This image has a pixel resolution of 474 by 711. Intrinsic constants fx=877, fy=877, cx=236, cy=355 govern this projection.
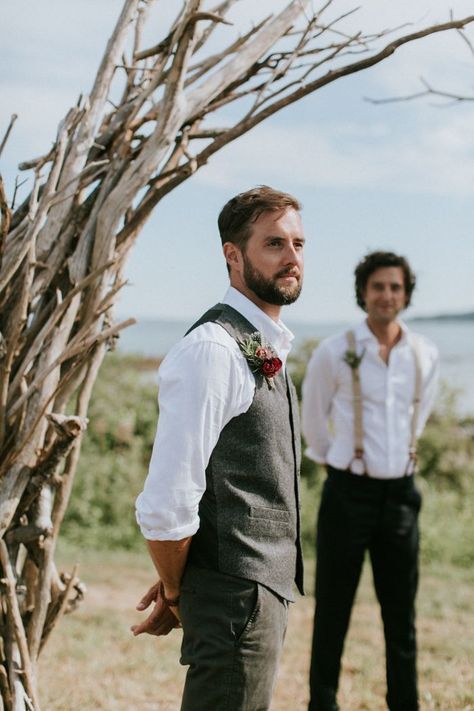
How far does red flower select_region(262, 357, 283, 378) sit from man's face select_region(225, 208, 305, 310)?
0.59 ft

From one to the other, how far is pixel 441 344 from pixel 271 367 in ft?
126

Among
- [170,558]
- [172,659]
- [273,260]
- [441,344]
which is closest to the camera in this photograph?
[170,558]

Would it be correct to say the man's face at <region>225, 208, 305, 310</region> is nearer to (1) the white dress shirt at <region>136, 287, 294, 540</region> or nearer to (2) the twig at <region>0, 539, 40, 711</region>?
(1) the white dress shirt at <region>136, 287, 294, 540</region>

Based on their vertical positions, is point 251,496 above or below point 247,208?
below

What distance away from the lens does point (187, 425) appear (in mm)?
2115

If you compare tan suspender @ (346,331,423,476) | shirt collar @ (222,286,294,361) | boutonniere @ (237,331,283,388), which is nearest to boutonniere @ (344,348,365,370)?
tan suspender @ (346,331,423,476)

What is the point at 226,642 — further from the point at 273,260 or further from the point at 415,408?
the point at 415,408

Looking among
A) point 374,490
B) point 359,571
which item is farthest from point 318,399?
point 359,571

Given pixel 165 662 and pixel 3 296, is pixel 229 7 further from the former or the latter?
pixel 165 662

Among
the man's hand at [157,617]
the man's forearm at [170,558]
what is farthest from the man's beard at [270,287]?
the man's hand at [157,617]

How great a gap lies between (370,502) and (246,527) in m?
1.69

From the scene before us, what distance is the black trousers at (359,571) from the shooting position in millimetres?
3801

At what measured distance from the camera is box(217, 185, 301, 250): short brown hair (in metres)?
2.40

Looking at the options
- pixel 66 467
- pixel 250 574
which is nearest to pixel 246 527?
pixel 250 574
